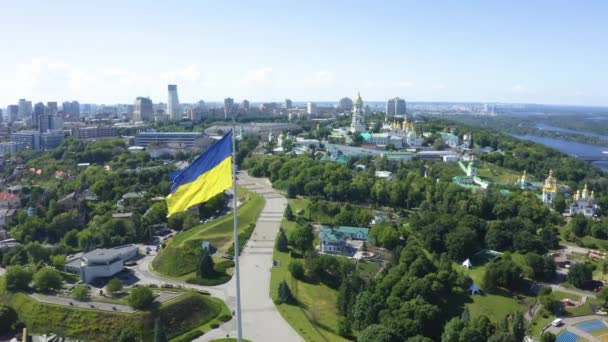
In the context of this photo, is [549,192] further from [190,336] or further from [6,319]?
[6,319]

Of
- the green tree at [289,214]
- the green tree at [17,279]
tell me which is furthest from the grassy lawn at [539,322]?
the green tree at [17,279]

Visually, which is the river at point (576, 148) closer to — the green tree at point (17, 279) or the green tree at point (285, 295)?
the green tree at point (285, 295)

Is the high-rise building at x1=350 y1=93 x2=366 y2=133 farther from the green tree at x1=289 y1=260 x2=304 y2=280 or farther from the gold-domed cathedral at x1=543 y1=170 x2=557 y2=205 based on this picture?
the green tree at x1=289 y1=260 x2=304 y2=280

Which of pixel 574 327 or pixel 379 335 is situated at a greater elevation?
pixel 379 335

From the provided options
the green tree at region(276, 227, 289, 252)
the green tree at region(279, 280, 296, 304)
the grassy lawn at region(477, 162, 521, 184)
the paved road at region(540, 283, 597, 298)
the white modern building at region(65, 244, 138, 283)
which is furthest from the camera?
the grassy lawn at region(477, 162, 521, 184)

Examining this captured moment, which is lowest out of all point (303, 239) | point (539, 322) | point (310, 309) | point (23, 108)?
point (539, 322)

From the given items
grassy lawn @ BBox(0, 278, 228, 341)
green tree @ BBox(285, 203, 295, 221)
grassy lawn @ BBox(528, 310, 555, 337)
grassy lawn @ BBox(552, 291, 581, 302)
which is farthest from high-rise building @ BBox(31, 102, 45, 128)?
grassy lawn @ BBox(528, 310, 555, 337)

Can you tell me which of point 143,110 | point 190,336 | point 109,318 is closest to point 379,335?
point 190,336

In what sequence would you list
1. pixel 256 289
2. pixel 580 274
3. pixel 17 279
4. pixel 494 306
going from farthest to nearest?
pixel 580 274
pixel 256 289
pixel 494 306
pixel 17 279
